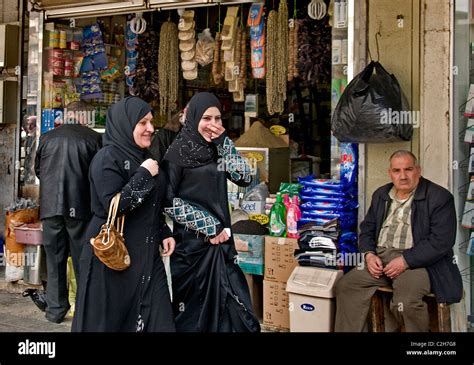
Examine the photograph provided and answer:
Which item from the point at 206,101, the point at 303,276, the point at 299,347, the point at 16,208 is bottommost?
the point at 299,347

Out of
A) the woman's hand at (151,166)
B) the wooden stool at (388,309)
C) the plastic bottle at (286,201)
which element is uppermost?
the woman's hand at (151,166)

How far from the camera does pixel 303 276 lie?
→ 5449mm

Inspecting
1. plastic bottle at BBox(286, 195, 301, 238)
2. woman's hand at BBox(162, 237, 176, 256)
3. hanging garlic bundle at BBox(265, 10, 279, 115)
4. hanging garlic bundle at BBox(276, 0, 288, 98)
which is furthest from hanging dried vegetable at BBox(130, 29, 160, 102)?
woman's hand at BBox(162, 237, 176, 256)

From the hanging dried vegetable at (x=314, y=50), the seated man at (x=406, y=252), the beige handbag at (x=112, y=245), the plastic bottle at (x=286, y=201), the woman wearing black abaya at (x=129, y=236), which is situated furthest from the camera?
the hanging dried vegetable at (x=314, y=50)

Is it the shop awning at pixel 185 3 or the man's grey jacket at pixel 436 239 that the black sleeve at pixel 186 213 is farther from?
the shop awning at pixel 185 3

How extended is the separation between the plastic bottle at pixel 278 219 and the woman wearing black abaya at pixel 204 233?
4.51ft

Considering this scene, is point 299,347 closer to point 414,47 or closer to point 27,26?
point 414,47

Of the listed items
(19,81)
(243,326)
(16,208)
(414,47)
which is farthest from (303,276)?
(19,81)

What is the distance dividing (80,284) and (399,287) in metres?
2.10

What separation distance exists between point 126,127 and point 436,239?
218cm

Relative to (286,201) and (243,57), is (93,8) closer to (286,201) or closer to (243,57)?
(243,57)

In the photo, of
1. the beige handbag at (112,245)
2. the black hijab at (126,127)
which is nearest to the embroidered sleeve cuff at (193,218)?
the black hijab at (126,127)

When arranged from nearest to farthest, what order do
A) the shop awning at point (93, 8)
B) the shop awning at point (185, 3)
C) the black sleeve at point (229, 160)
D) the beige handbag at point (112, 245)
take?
the beige handbag at point (112, 245), the black sleeve at point (229, 160), the shop awning at point (185, 3), the shop awning at point (93, 8)

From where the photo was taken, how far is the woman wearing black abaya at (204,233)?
4570 millimetres
